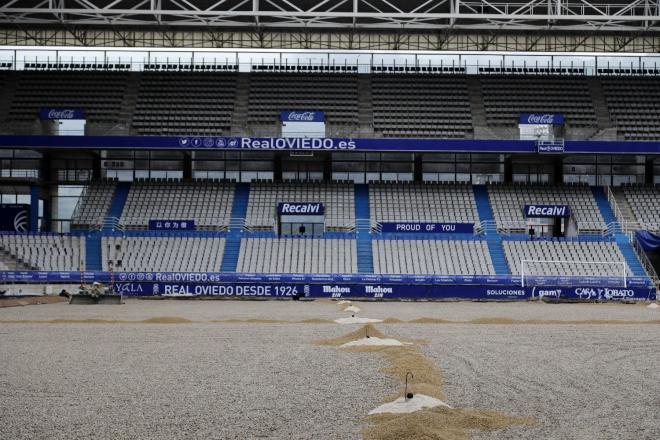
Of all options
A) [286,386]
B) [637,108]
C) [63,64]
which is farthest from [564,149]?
[286,386]

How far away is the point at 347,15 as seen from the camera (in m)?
46.5

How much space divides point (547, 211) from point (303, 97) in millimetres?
19814

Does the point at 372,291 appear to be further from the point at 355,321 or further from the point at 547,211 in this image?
the point at 355,321

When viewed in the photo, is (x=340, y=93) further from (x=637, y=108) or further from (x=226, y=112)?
(x=637, y=108)

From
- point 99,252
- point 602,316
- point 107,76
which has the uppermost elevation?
point 107,76

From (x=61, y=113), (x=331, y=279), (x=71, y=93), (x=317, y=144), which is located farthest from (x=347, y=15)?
(x=71, y=93)

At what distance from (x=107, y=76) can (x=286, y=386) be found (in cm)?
5187

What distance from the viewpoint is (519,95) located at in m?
58.2

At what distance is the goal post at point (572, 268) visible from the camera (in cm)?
4653

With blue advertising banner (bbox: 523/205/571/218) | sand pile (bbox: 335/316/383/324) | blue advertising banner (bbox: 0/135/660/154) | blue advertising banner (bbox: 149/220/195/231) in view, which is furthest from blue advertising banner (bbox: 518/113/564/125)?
sand pile (bbox: 335/316/383/324)

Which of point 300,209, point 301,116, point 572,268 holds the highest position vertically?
point 301,116

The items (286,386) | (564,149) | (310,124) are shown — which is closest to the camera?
(286,386)

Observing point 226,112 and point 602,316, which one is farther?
point 226,112

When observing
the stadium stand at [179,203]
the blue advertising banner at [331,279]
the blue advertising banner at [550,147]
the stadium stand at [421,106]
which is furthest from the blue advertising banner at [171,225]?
the blue advertising banner at [550,147]
